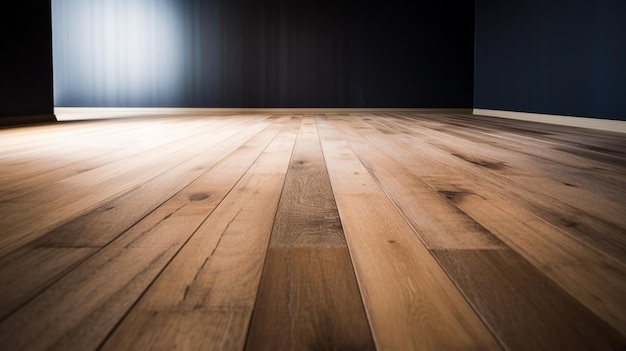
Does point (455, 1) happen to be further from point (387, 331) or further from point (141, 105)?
point (387, 331)

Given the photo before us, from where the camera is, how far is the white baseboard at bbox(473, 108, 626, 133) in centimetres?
439

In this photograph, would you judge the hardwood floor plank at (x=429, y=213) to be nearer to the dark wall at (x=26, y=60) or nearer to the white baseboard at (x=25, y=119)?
the white baseboard at (x=25, y=119)

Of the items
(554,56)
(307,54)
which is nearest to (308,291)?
(554,56)

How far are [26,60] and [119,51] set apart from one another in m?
3.15

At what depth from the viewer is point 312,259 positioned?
93 cm

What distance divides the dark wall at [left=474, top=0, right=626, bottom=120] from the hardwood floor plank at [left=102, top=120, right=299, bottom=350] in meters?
4.23

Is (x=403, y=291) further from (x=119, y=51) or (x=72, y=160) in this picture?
(x=119, y=51)

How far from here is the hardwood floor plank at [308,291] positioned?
2.07ft

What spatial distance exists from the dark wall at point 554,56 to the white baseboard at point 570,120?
0.17 ft

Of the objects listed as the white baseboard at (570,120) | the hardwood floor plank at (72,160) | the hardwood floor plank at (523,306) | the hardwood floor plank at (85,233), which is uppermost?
the white baseboard at (570,120)

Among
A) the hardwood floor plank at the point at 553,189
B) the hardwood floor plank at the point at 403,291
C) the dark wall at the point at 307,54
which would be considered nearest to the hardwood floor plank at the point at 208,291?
the hardwood floor plank at the point at 403,291

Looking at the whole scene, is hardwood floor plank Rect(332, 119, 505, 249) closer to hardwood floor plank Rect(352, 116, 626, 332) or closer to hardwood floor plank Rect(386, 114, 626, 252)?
hardwood floor plank Rect(352, 116, 626, 332)

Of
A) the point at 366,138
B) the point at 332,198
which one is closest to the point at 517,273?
the point at 332,198

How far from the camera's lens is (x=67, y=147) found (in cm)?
295
